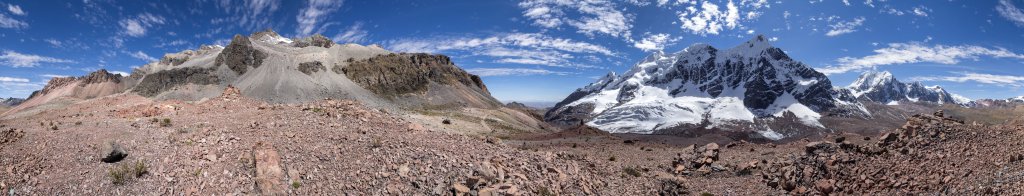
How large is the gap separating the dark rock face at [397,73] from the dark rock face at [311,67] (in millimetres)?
5456

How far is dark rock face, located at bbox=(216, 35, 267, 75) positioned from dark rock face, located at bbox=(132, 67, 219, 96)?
4.79 meters

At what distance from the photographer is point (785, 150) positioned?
33531mm

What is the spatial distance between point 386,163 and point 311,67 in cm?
10251

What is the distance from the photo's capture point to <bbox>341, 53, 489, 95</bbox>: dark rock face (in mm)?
119062

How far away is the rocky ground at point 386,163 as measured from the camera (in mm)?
17391

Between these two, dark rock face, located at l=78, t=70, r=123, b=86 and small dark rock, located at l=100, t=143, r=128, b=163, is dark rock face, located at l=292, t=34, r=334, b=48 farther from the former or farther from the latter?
small dark rock, located at l=100, t=143, r=128, b=163

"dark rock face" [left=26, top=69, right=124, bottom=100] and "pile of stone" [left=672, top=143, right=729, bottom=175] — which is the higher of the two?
"dark rock face" [left=26, top=69, right=124, bottom=100]

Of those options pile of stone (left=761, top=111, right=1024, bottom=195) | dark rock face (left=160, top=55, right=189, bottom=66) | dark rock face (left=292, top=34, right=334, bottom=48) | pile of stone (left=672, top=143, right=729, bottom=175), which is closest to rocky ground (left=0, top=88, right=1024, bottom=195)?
pile of stone (left=761, top=111, right=1024, bottom=195)

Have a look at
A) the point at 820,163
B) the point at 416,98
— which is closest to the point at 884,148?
the point at 820,163

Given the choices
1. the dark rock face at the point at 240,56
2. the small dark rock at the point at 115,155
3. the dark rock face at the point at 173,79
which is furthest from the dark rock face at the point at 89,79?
the small dark rock at the point at 115,155

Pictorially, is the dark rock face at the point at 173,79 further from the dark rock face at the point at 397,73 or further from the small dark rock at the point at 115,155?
the small dark rock at the point at 115,155

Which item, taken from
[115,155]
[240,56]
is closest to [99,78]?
[240,56]

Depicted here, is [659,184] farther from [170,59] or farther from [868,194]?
[170,59]

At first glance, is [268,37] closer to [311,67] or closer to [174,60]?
[174,60]
